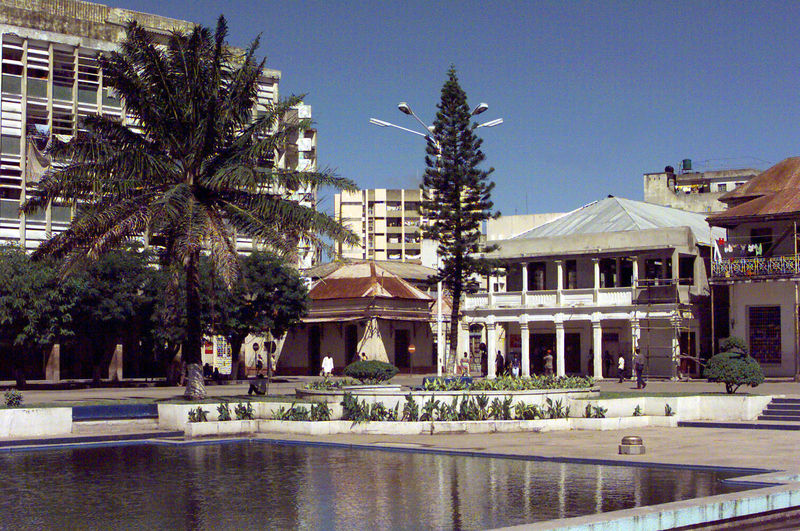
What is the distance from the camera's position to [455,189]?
44375mm

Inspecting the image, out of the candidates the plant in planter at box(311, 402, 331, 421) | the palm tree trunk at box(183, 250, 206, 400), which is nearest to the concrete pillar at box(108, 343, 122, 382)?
the palm tree trunk at box(183, 250, 206, 400)

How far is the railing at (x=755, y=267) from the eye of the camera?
40594mm

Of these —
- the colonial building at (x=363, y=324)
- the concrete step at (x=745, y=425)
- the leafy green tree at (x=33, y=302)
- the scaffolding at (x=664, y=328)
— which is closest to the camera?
the concrete step at (x=745, y=425)

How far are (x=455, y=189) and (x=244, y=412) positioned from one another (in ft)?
80.5

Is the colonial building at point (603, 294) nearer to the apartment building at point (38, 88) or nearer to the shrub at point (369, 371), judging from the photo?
the apartment building at point (38, 88)

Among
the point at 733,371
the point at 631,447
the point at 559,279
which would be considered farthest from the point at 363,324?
the point at 631,447

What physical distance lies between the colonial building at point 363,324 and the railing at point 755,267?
21078mm

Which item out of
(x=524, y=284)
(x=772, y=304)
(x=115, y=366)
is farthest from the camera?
(x=115, y=366)

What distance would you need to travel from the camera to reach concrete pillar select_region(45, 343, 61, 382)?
56.5m

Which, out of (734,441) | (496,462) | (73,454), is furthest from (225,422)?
(734,441)

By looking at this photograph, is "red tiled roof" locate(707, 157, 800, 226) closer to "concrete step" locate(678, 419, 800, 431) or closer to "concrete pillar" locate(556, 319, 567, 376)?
"concrete pillar" locate(556, 319, 567, 376)

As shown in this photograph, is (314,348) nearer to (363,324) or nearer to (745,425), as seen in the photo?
(363,324)

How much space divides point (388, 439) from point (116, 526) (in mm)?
9385

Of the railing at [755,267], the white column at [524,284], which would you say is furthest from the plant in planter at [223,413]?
the white column at [524,284]
